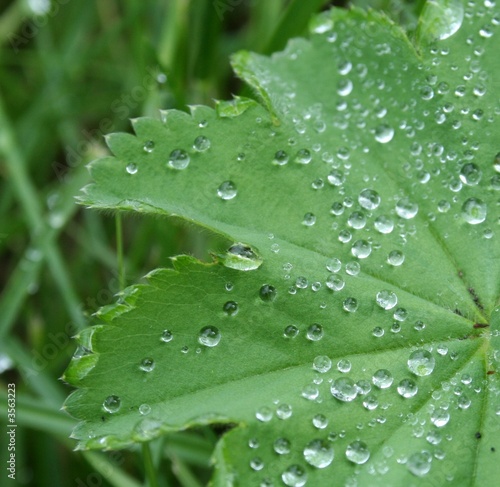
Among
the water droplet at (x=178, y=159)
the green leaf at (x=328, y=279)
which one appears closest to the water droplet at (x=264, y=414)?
the green leaf at (x=328, y=279)

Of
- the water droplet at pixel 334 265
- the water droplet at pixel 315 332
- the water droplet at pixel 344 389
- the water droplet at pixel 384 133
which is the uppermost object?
the water droplet at pixel 384 133

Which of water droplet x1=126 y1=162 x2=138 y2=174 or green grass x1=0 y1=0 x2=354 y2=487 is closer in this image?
water droplet x1=126 y1=162 x2=138 y2=174

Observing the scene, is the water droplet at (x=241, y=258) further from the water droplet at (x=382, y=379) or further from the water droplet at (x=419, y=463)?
the water droplet at (x=419, y=463)

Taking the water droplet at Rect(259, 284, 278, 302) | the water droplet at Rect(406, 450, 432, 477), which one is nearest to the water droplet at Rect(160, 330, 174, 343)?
the water droplet at Rect(259, 284, 278, 302)

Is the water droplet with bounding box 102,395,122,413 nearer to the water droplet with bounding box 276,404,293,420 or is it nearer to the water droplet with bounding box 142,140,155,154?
the water droplet with bounding box 276,404,293,420

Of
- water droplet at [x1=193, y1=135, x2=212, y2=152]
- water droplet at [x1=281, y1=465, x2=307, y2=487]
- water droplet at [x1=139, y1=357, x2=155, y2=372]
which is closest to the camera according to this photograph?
water droplet at [x1=281, y1=465, x2=307, y2=487]

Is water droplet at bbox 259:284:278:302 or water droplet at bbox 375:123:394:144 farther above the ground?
water droplet at bbox 375:123:394:144

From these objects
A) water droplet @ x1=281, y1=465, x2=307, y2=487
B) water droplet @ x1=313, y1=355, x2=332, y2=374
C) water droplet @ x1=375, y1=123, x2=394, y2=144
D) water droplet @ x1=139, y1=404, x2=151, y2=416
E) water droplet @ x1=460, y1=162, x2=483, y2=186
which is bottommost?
water droplet @ x1=281, y1=465, x2=307, y2=487
